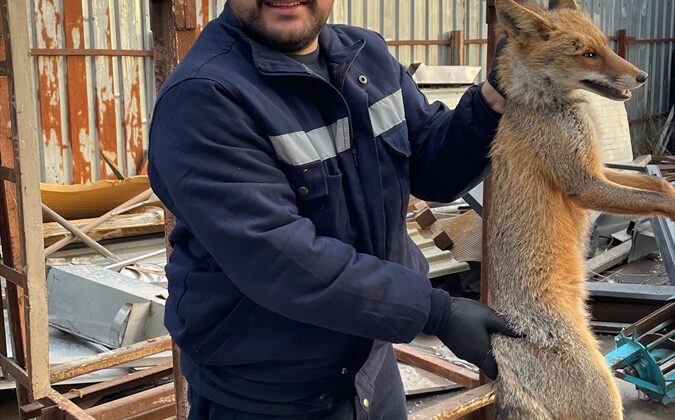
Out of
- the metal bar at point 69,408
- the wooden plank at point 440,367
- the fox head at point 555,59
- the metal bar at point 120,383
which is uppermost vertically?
the fox head at point 555,59

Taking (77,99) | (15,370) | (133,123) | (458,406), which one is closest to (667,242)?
(458,406)

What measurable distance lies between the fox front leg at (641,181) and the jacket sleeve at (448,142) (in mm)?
519

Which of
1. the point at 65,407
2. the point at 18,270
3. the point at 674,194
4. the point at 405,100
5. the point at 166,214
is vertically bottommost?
the point at 65,407

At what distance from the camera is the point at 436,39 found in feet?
36.9

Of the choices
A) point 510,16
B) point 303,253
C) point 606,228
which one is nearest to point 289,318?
point 303,253

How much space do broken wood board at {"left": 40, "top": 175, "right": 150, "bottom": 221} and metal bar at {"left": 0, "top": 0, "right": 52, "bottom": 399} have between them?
3449 millimetres

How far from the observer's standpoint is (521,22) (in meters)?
2.53

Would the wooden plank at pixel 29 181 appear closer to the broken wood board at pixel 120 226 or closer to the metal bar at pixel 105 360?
the metal bar at pixel 105 360

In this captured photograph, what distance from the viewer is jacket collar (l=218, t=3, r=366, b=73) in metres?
1.97

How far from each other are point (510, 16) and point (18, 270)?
259cm

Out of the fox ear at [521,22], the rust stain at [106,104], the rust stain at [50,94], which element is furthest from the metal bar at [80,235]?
the fox ear at [521,22]

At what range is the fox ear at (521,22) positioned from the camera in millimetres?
2482

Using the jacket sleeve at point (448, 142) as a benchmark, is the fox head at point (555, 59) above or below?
above

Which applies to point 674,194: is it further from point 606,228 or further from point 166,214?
point 606,228
